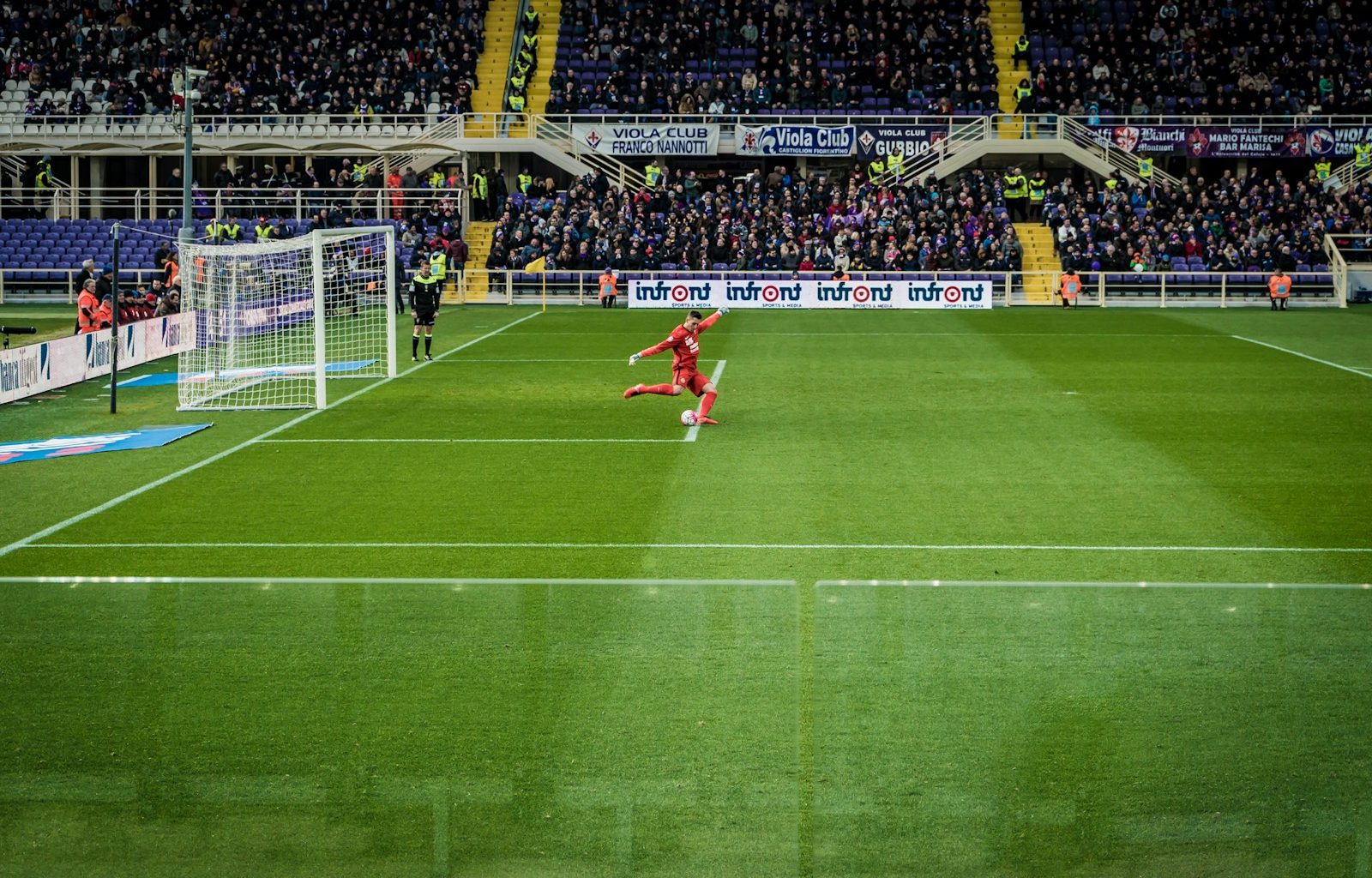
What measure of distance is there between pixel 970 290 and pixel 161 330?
71.4 feet

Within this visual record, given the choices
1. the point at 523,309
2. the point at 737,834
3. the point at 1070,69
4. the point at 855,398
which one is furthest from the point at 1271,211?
the point at 737,834

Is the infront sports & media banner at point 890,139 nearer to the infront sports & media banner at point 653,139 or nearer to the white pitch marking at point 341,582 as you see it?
the infront sports & media banner at point 653,139

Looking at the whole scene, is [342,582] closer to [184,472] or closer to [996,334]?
[184,472]

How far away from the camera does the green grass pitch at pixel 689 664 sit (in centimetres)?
630

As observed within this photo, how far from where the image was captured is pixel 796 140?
154ft

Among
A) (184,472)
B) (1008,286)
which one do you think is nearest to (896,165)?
A: (1008,286)

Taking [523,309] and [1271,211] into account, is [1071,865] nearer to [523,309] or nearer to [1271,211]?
[523,309]

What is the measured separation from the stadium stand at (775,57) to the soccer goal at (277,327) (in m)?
15.2

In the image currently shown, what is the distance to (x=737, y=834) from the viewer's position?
630 cm

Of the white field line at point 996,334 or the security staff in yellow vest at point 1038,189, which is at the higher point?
the security staff in yellow vest at point 1038,189

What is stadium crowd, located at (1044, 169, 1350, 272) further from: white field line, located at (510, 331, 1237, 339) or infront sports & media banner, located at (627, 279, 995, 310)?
white field line, located at (510, 331, 1237, 339)

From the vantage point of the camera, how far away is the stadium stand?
1914 inches

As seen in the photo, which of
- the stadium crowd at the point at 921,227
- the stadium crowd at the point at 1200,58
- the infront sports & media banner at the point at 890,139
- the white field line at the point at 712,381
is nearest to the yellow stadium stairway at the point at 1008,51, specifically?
the stadium crowd at the point at 1200,58

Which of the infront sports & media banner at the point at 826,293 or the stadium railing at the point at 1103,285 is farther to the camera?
the stadium railing at the point at 1103,285
